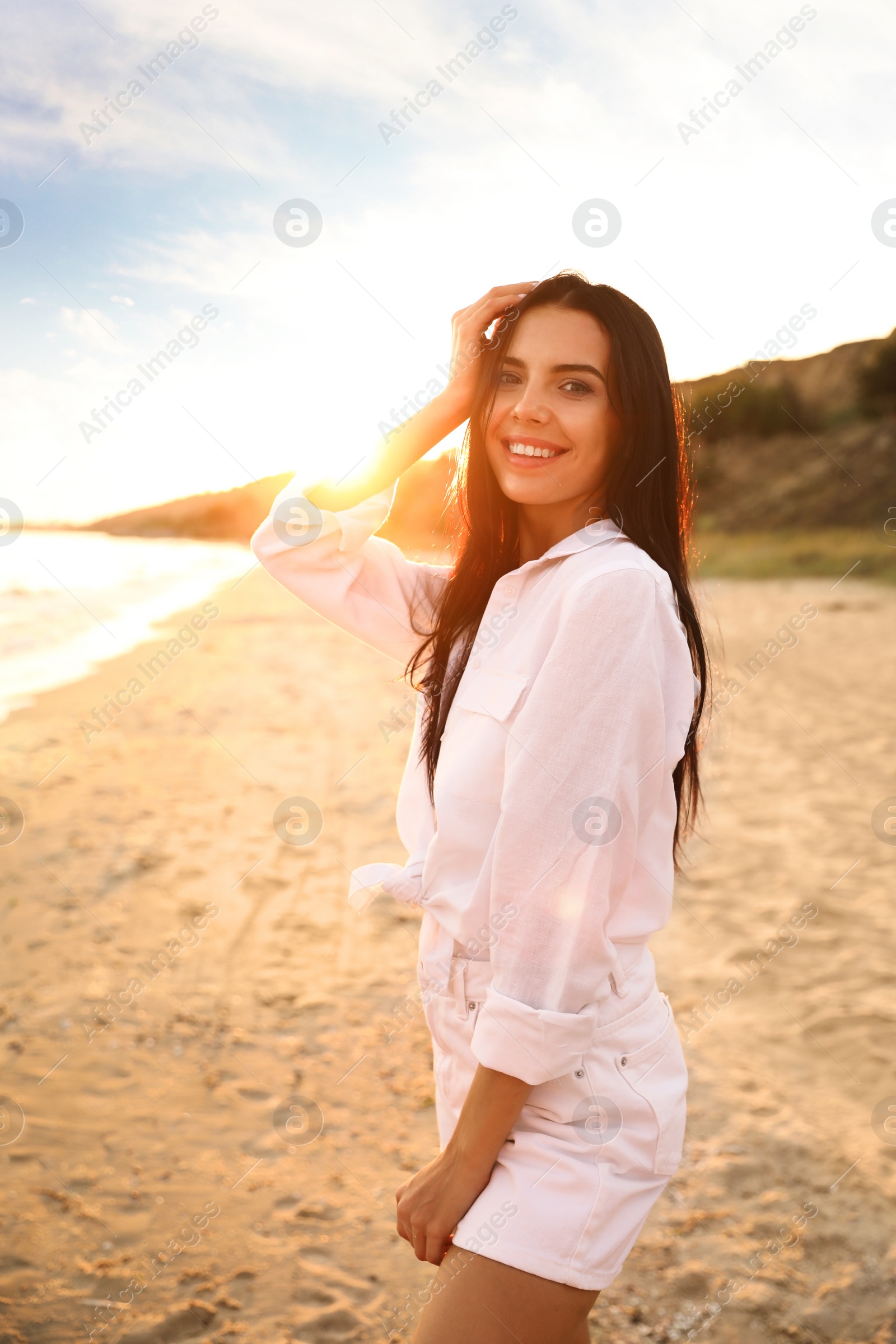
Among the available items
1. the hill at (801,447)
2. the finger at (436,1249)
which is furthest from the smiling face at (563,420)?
the hill at (801,447)

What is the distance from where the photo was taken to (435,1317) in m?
1.12

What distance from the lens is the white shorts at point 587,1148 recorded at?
116 cm

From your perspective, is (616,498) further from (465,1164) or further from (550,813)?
(465,1164)

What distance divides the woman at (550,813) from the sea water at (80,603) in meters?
7.80

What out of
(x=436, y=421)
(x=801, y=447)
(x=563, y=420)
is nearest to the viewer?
(x=563, y=420)

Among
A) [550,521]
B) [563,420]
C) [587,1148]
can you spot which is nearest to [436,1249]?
[587,1148]

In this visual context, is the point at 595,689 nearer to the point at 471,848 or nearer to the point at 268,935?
the point at 471,848

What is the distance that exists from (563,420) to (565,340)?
0.49ft

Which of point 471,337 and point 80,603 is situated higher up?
point 80,603

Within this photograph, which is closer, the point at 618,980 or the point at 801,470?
the point at 618,980

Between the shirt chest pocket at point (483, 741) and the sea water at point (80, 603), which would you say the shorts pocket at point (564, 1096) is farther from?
the sea water at point (80, 603)

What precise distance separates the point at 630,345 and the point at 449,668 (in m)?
0.65

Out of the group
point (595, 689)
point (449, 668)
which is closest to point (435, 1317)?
point (595, 689)

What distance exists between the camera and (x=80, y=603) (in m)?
17.6
